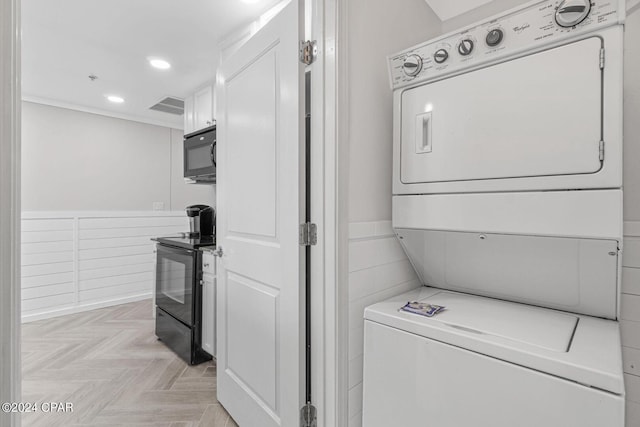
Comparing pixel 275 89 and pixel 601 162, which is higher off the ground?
pixel 275 89

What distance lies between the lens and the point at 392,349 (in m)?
1.13

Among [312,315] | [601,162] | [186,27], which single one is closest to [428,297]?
[312,315]

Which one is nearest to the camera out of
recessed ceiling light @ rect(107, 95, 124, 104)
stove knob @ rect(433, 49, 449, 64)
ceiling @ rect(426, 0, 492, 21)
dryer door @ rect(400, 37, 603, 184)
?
dryer door @ rect(400, 37, 603, 184)

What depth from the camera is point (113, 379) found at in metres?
2.26

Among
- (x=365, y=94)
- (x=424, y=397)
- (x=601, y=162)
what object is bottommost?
(x=424, y=397)

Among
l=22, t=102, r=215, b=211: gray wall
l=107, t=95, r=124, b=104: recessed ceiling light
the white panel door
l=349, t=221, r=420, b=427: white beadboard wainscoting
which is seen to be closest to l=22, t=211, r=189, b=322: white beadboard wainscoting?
l=22, t=102, r=215, b=211: gray wall

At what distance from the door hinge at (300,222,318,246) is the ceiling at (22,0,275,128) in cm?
147

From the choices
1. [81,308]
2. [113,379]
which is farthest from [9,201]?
[81,308]

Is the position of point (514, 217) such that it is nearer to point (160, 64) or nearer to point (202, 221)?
point (202, 221)

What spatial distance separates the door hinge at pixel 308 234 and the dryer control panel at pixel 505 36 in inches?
26.4

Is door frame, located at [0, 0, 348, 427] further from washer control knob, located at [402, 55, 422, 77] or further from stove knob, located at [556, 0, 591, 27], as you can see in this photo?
stove knob, located at [556, 0, 591, 27]

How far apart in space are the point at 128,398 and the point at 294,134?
2002mm

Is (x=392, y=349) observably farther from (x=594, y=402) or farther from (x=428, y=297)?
(x=594, y=402)

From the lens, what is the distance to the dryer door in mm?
918
